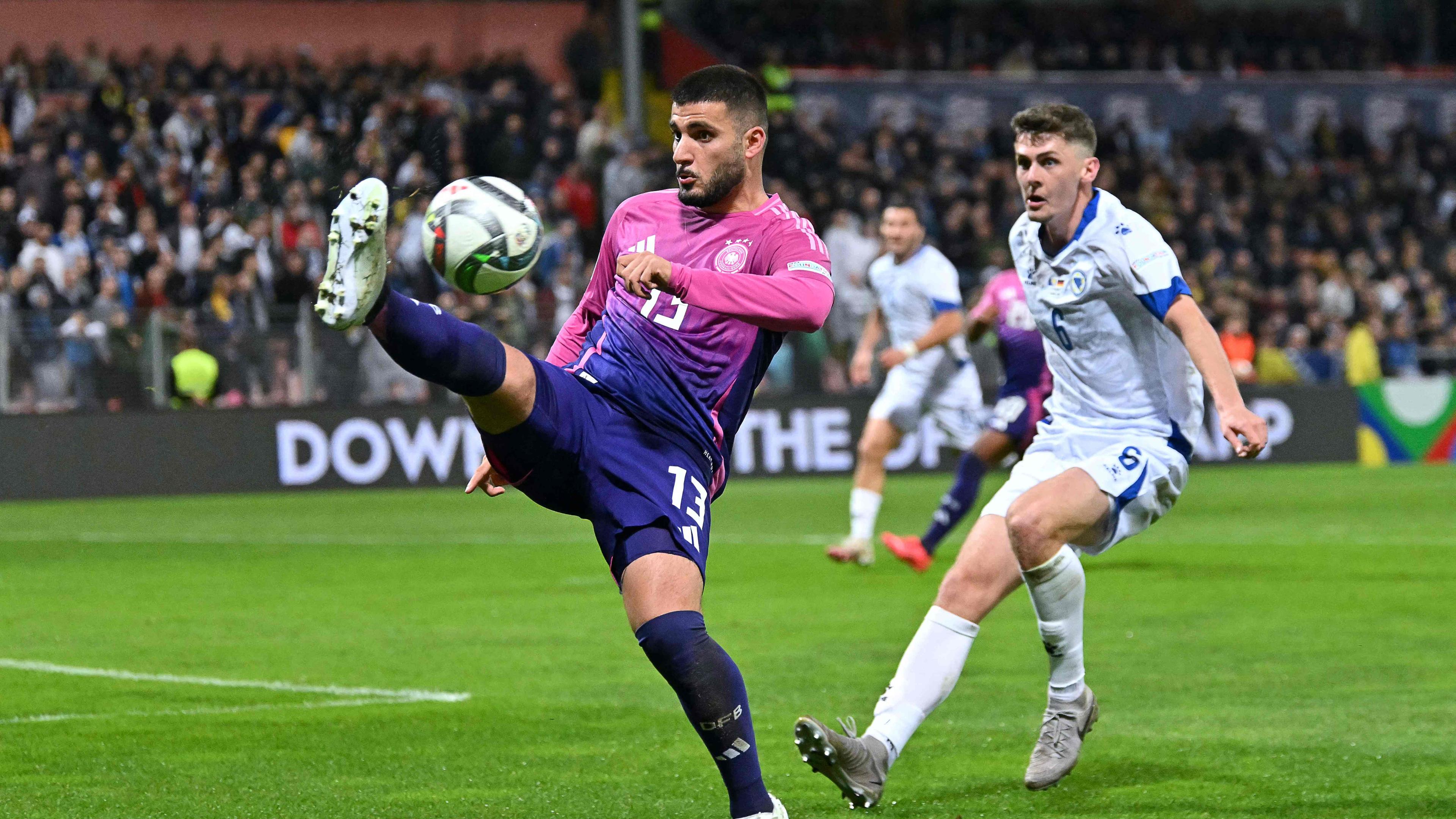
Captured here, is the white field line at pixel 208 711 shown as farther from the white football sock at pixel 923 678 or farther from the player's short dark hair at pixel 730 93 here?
the player's short dark hair at pixel 730 93

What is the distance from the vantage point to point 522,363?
4.59 metres

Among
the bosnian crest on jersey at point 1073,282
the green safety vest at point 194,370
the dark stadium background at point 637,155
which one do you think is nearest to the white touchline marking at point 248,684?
the bosnian crest on jersey at point 1073,282

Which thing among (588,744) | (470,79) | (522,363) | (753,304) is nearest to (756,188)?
(753,304)

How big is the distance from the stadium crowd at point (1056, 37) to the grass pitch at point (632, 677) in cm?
1835

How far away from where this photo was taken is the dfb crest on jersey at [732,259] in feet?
16.3

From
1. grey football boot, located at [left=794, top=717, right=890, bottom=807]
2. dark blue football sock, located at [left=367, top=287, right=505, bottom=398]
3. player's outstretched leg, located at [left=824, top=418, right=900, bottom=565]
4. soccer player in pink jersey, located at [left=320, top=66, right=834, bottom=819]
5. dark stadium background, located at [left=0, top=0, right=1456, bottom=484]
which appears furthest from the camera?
dark stadium background, located at [left=0, top=0, right=1456, bottom=484]

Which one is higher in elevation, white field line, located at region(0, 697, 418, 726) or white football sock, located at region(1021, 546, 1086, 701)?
white football sock, located at region(1021, 546, 1086, 701)

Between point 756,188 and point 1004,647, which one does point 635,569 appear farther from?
point 1004,647

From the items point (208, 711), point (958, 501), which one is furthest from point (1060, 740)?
point (958, 501)

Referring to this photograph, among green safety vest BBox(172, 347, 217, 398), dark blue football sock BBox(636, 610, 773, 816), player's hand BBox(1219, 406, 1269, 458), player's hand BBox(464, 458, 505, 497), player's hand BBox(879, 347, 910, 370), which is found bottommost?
green safety vest BBox(172, 347, 217, 398)

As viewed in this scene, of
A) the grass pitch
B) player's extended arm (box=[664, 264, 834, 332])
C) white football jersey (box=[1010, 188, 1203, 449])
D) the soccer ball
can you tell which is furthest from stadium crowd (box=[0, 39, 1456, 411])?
the soccer ball

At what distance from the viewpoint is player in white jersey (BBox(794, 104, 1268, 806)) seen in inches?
220

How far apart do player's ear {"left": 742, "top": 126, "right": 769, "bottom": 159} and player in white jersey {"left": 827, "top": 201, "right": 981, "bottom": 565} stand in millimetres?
6749

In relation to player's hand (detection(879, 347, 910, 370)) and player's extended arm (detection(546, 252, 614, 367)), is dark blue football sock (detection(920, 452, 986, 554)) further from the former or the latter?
player's extended arm (detection(546, 252, 614, 367))
